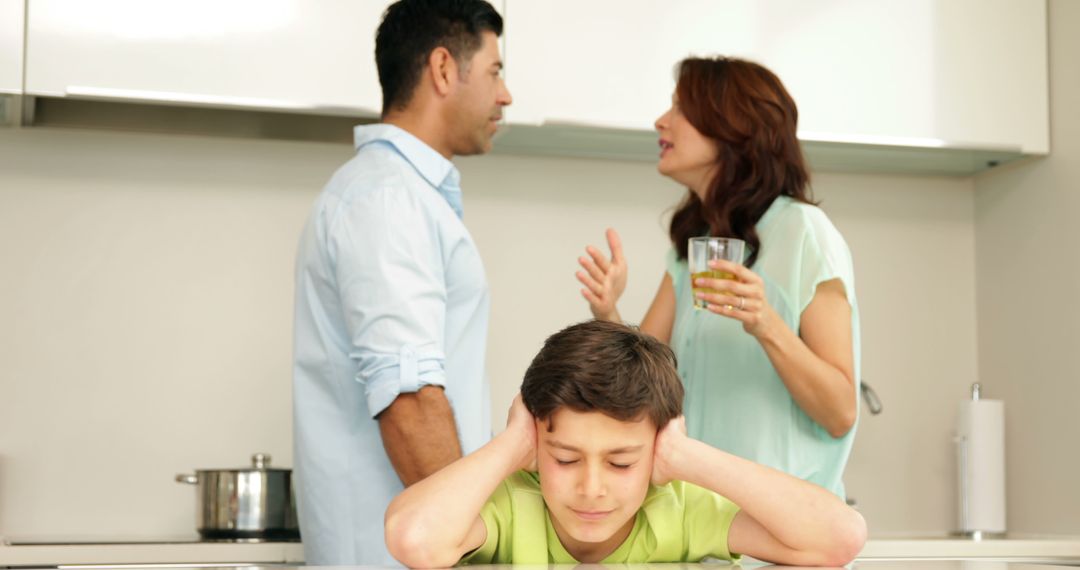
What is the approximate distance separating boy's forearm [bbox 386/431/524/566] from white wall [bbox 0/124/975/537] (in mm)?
1368

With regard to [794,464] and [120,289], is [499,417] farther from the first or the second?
[794,464]

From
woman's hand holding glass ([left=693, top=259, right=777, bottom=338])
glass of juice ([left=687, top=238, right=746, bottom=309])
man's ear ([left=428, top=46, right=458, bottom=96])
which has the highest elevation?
man's ear ([left=428, top=46, right=458, bottom=96])

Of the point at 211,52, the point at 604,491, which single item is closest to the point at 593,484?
the point at 604,491

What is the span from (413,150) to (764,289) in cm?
52

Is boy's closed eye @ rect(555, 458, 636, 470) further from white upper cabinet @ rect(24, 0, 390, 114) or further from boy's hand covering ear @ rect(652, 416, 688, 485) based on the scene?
white upper cabinet @ rect(24, 0, 390, 114)

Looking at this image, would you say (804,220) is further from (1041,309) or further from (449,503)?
(1041,309)

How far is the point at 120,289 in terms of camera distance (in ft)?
8.28

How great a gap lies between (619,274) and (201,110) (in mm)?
976

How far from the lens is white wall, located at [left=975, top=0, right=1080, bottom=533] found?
2559mm

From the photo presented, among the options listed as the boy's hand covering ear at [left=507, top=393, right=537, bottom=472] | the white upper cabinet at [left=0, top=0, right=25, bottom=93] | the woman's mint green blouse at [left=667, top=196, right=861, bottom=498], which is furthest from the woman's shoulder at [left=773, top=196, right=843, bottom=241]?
the white upper cabinet at [left=0, top=0, right=25, bottom=93]

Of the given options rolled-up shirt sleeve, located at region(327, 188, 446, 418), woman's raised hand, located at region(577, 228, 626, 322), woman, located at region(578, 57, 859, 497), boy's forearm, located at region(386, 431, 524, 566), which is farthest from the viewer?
woman's raised hand, located at region(577, 228, 626, 322)

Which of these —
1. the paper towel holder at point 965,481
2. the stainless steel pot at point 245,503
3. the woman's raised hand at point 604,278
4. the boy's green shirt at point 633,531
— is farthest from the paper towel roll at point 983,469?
the boy's green shirt at point 633,531

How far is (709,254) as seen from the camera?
65.2 inches

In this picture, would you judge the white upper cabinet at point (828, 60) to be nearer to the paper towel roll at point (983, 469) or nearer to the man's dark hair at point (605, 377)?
the paper towel roll at point (983, 469)
